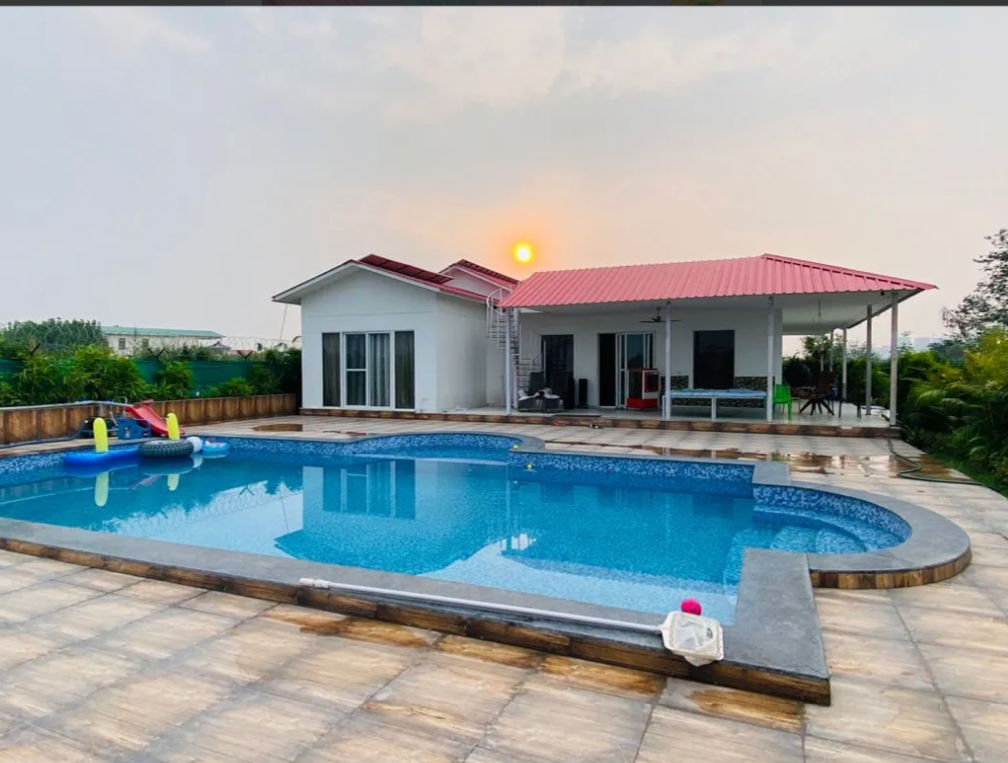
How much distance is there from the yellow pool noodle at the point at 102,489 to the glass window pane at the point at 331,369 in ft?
20.2

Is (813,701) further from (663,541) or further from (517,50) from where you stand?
(517,50)

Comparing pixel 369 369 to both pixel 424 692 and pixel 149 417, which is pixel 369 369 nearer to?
pixel 149 417

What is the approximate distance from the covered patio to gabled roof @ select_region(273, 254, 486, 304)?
5.04 ft

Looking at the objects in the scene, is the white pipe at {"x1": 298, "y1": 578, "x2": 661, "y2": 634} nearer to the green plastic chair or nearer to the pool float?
the pool float

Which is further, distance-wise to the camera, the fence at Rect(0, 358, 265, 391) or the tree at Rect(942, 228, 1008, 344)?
the tree at Rect(942, 228, 1008, 344)

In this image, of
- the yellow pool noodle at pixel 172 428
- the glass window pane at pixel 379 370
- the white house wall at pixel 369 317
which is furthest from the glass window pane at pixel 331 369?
the yellow pool noodle at pixel 172 428

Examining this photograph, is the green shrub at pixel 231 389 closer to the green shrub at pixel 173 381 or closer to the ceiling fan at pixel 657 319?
the green shrub at pixel 173 381

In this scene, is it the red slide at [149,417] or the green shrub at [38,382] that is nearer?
the green shrub at [38,382]

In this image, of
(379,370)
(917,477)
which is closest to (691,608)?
(917,477)

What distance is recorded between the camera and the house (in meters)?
13.1

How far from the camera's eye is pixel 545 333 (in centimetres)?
1572

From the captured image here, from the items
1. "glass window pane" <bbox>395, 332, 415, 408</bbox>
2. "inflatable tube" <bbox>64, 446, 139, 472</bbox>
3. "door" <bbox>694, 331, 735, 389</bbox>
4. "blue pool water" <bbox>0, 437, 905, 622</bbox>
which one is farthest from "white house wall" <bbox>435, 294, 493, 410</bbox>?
"inflatable tube" <bbox>64, 446, 139, 472</bbox>

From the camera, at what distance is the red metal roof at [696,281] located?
10756mm

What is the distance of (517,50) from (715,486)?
9074 mm
